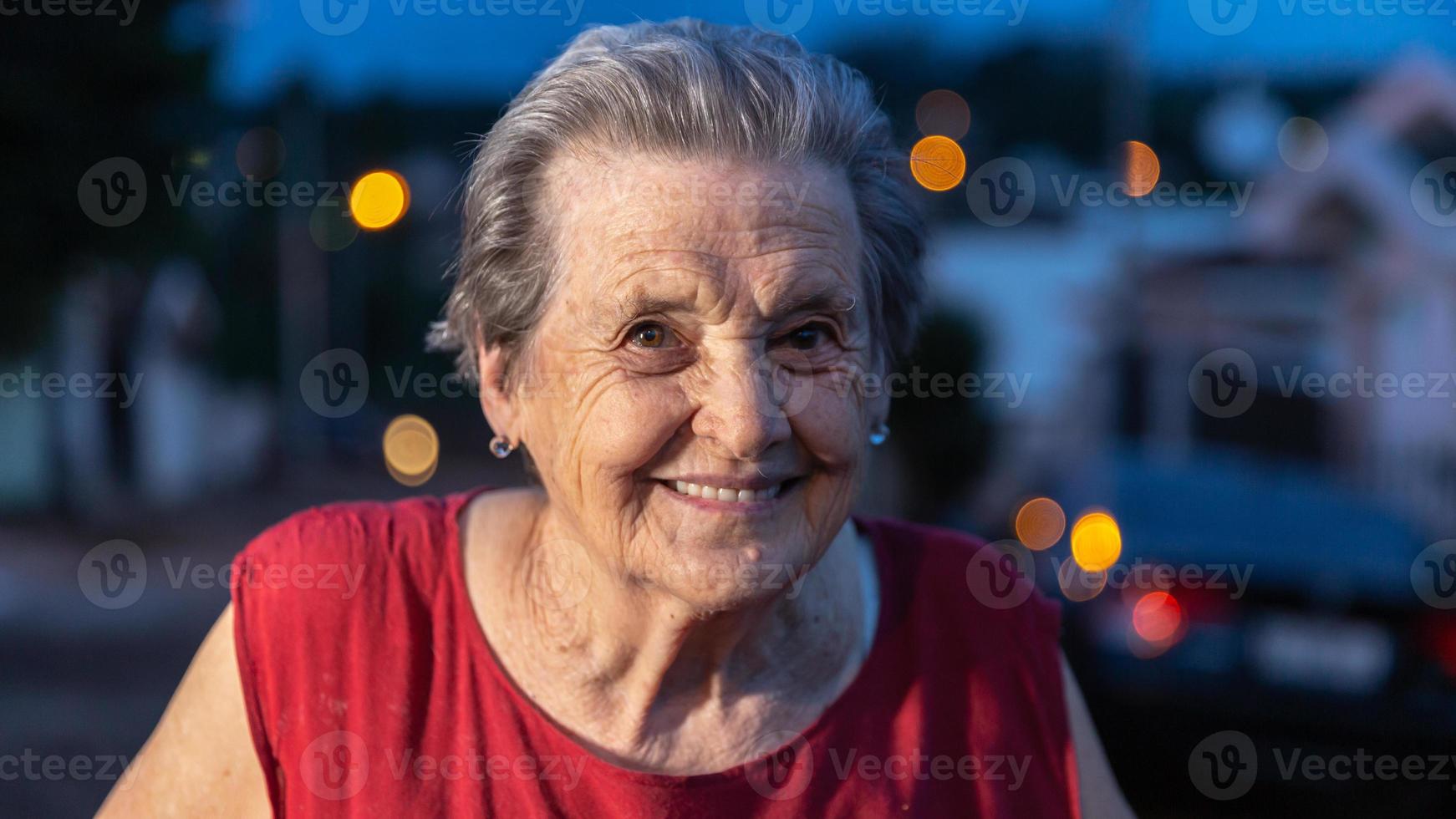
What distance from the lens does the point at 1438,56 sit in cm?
1570

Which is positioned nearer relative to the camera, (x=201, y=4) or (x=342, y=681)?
(x=342, y=681)

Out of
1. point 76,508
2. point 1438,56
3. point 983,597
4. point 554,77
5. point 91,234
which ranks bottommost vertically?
point 76,508

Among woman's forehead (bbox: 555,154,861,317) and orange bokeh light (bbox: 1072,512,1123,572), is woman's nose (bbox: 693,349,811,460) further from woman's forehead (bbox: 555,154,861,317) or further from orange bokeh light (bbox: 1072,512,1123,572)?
orange bokeh light (bbox: 1072,512,1123,572)

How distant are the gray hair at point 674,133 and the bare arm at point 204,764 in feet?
2.30

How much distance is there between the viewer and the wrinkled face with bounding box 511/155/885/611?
1801 millimetres

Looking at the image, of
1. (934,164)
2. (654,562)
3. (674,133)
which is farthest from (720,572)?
(934,164)

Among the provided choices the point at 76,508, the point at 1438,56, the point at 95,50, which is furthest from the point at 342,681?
the point at 1438,56

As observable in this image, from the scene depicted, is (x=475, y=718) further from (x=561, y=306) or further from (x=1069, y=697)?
(x=1069, y=697)

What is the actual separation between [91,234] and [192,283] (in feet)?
58.9

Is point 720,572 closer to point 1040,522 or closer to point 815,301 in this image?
point 815,301

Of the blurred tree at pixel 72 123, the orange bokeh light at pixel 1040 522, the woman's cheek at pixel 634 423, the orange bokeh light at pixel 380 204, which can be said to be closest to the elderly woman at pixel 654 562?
the woman's cheek at pixel 634 423

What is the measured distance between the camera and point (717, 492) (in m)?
1.83

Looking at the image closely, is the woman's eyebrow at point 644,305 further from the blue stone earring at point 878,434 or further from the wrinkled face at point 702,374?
the blue stone earring at point 878,434

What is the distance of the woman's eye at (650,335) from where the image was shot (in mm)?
1841
